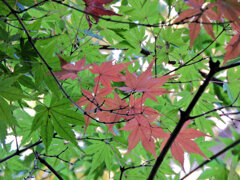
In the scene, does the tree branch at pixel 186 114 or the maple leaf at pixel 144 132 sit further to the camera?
the maple leaf at pixel 144 132

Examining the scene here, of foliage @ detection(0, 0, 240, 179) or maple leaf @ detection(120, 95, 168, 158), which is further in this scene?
maple leaf @ detection(120, 95, 168, 158)

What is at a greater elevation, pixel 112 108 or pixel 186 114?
pixel 112 108

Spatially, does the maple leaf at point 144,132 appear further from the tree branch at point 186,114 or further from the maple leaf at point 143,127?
the tree branch at point 186,114

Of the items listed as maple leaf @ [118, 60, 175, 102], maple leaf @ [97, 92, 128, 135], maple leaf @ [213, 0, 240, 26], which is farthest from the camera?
maple leaf @ [97, 92, 128, 135]

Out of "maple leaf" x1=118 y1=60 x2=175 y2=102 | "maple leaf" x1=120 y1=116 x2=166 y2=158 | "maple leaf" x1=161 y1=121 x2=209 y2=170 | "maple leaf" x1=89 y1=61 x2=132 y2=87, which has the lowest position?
"maple leaf" x1=161 y1=121 x2=209 y2=170

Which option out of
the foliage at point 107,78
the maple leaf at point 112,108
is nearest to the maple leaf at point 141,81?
the foliage at point 107,78

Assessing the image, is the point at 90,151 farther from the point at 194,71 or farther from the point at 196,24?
the point at 196,24

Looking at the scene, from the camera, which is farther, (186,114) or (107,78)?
(107,78)

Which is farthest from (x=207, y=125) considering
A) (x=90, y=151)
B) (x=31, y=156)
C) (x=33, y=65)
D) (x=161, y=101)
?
(x=31, y=156)

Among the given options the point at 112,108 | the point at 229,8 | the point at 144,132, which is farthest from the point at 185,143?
the point at 229,8

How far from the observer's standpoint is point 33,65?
2.17ft

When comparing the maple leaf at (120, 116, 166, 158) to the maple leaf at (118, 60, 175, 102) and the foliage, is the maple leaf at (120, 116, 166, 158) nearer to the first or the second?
the foliage

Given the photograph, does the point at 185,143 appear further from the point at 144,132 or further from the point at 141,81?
the point at 141,81

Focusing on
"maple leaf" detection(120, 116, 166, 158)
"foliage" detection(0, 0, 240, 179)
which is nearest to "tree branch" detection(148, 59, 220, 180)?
"foliage" detection(0, 0, 240, 179)
